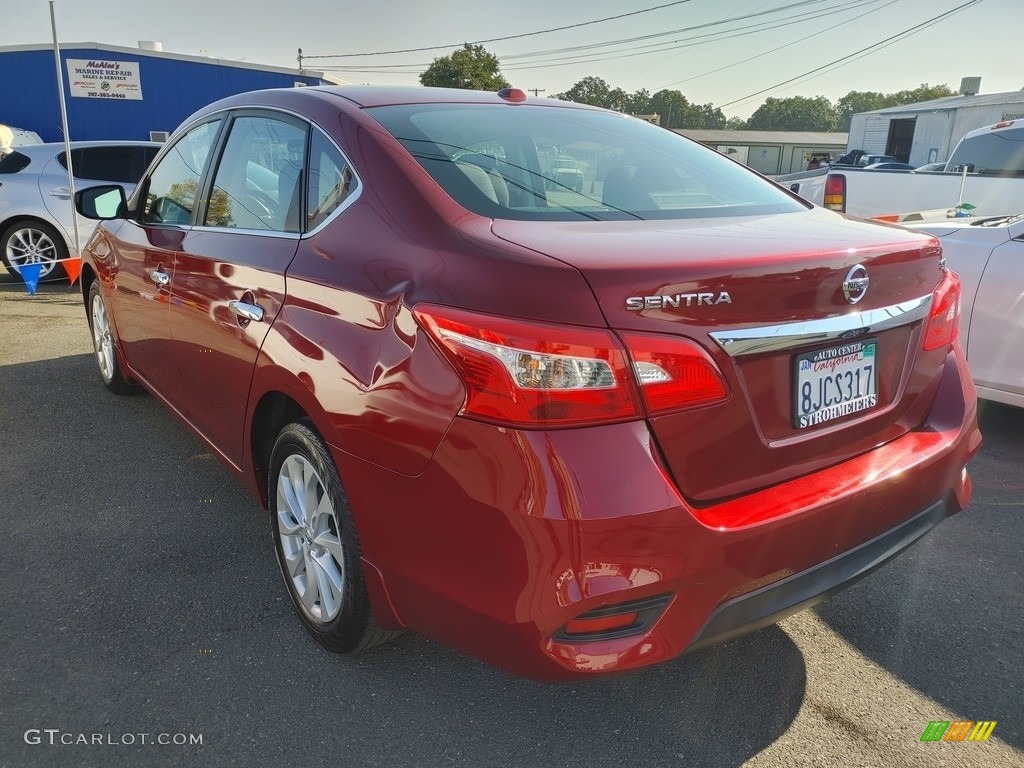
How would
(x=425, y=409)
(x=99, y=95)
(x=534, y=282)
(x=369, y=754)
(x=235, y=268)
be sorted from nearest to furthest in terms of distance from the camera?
(x=534, y=282) < (x=425, y=409) < (x=369, y=754) < (x=235, y=268) < (x=99, y=95)

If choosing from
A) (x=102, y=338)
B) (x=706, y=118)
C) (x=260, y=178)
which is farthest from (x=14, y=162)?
(x=706, y=118)

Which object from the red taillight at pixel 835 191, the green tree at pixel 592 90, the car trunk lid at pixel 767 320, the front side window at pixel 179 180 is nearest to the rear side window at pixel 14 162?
the front side window at pixel 179 180

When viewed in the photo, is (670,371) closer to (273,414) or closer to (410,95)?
(273,414)

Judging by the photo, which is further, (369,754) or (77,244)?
(77,244)

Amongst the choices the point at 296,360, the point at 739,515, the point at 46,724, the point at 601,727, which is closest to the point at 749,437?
the point at 739,515

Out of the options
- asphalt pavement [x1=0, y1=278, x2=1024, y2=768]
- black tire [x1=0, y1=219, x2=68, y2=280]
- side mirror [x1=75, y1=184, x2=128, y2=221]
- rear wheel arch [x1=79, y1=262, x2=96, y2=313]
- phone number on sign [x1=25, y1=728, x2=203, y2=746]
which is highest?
side mirror [x1=75, y1=184, x2=128, y2=221]

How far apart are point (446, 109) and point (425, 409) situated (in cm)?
131

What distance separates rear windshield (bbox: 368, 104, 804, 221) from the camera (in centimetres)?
215

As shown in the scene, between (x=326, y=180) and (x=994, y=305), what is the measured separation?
3.53 metres

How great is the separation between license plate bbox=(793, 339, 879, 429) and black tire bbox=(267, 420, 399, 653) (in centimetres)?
120

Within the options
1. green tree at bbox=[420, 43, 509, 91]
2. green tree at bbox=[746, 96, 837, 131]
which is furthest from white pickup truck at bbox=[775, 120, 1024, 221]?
green tree at bbox=[746, 96, 837, 131]

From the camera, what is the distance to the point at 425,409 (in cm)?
173

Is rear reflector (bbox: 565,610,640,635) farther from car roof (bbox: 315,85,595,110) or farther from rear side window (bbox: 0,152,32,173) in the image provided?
rear side window (bbox: 0,152,32,173)

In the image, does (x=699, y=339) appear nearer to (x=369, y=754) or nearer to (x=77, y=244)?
(x=369, y=754)
